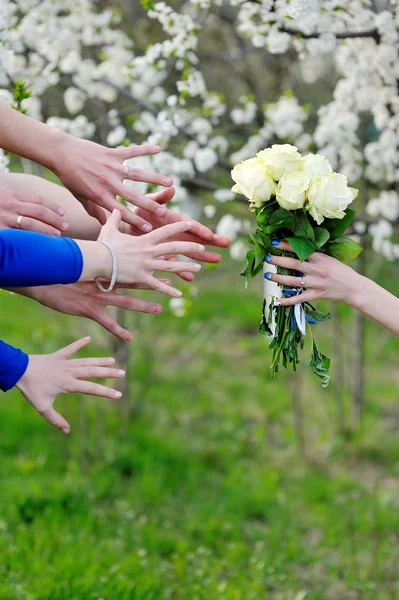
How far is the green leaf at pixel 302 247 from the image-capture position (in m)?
2.08

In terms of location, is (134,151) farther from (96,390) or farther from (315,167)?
(96,390)

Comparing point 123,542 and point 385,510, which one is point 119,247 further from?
point 385,510

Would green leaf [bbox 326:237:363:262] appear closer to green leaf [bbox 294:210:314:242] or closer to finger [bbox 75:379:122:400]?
green leaf [bbox 294:210:314:242]

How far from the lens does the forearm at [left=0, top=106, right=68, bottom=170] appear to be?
90.4 inches

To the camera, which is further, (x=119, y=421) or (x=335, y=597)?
(x=119, y=421)

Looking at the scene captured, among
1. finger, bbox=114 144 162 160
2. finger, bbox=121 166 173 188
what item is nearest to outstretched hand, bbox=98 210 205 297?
finger, bbox=121 166 173 188

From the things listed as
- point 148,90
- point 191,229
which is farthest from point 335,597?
point 148,90

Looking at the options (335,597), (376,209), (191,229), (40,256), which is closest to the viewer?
(40,256)

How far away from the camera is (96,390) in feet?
7.18

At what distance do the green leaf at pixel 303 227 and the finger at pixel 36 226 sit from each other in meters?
0.68

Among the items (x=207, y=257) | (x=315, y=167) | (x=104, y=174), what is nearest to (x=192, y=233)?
(x=207, y=257)

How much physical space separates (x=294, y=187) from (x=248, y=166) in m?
0.17

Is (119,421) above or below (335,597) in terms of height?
below

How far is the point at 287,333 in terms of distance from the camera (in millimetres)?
2285
